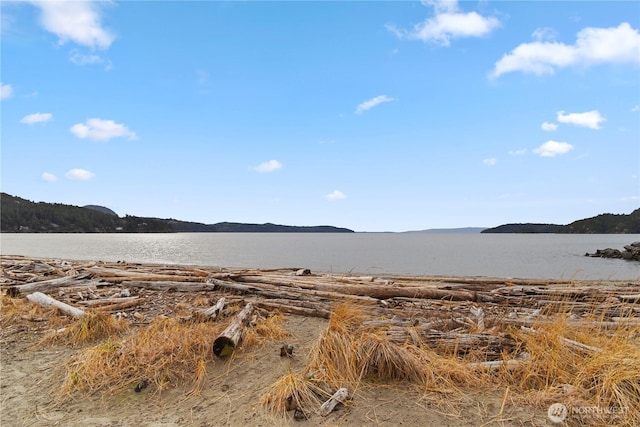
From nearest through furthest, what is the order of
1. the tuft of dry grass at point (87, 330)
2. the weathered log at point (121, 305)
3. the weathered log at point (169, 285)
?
the tuft of dry grass at point (87, 330) < the weathered log at point (121, 305) < the weathered log at point (169, 285)

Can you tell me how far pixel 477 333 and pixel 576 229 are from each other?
20746 cm

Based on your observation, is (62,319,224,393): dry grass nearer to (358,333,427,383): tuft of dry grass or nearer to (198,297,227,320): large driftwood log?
(198,297,227,320): large driftwood log

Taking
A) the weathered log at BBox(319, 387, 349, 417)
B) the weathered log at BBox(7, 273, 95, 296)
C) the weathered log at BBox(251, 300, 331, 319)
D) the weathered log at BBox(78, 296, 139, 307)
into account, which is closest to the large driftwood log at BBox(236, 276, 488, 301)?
the weathered log at BBox(251, 300, 331, 319)

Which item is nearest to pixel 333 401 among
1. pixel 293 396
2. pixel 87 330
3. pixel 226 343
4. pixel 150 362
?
pixel 293 396

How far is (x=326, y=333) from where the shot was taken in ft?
17.7

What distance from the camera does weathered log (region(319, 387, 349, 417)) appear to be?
420 cm

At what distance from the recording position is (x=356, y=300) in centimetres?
948

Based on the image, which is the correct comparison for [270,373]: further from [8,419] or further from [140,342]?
[8,419]

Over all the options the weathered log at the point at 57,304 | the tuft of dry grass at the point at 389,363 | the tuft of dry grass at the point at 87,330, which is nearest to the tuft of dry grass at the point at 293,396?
the tuft of dry grass at the point at 389,363

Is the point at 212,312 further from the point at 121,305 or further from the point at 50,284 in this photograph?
the point at 50,284

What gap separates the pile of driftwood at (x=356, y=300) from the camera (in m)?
6.52

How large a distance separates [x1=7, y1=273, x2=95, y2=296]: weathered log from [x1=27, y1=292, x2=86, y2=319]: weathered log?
127cm

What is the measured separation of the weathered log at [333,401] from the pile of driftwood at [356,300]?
4.99ft

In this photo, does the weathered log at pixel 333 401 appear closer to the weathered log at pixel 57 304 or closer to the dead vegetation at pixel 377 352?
the dead vegetation at pixel 377 352
